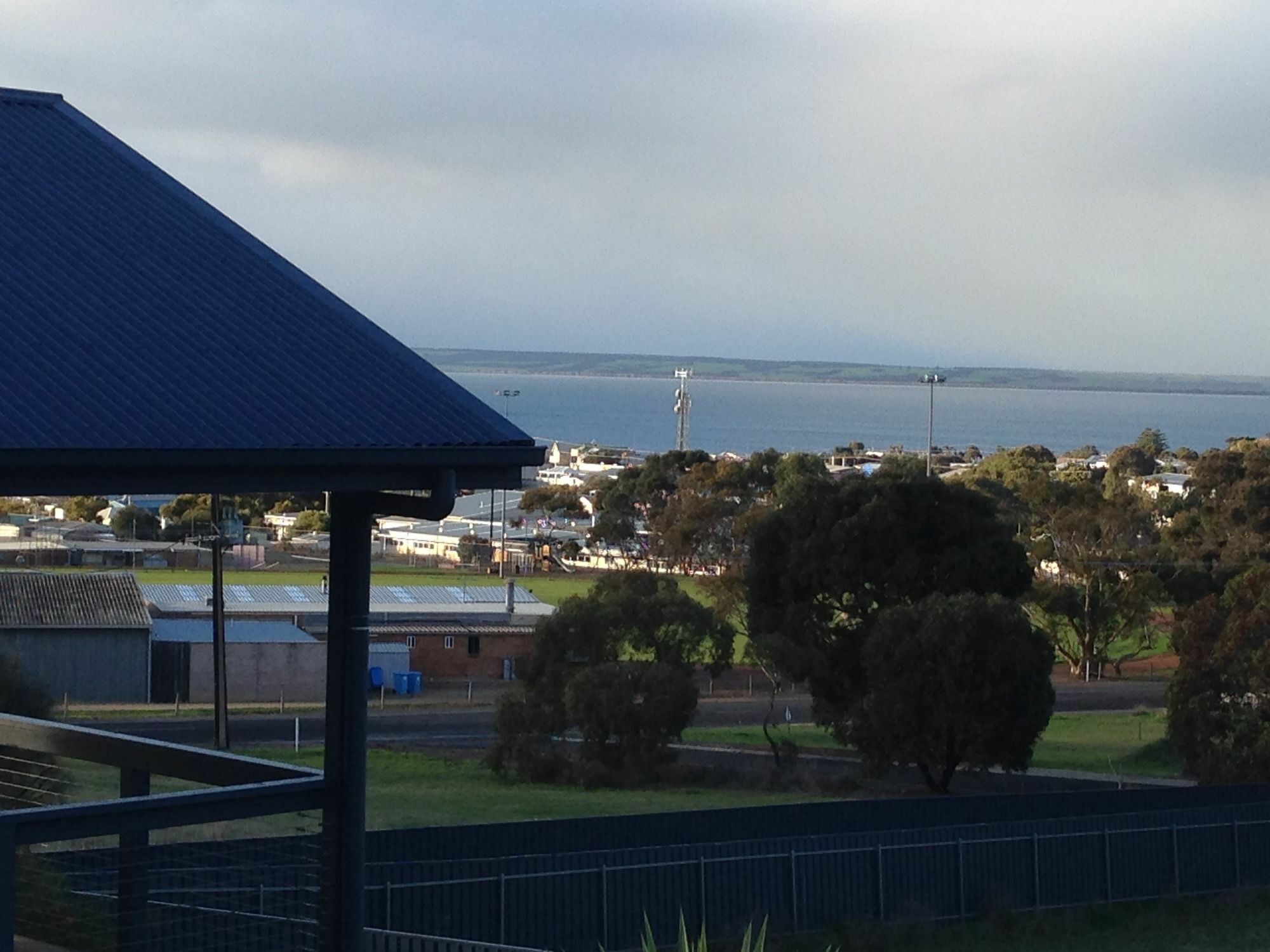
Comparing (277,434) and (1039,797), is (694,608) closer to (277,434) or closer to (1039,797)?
(1039,797)

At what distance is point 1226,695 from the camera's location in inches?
1146

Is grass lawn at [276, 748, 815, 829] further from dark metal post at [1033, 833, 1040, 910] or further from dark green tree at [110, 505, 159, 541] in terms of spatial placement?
dark green tree at [110, 505, 159, 541]

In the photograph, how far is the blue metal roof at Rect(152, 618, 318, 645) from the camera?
46.2 meters

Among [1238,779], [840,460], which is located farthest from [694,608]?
[840,460]

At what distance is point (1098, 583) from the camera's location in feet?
176

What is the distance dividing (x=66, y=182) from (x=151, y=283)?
1.01m

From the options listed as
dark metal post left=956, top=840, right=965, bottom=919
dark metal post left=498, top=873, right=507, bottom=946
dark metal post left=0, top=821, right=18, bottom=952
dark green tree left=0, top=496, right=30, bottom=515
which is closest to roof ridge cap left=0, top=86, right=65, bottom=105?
dark metal post left=0, top=821, right=18, bottom=952

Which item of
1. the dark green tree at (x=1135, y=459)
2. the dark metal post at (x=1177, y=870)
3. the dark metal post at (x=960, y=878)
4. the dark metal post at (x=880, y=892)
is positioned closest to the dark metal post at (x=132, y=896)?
the dark metal post at (x=880, y=892)

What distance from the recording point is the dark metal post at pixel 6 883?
6.59 meters

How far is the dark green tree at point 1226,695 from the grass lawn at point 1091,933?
350 inches

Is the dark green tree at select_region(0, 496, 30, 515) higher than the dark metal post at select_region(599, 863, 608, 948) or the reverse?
higher

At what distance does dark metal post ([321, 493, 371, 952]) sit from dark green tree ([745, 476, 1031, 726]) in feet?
85.8

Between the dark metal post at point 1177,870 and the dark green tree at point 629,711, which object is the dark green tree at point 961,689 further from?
the dark metal post at point 1177,870

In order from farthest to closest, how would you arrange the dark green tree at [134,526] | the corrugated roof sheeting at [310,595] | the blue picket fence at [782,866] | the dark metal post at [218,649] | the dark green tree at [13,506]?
the dark green tree at [13,506] → the dark green tree at [134,526] → the corrugated roof sheeting at [310,595] → the dark metal post at [218,649] → the blue picket fence at [782,866]
